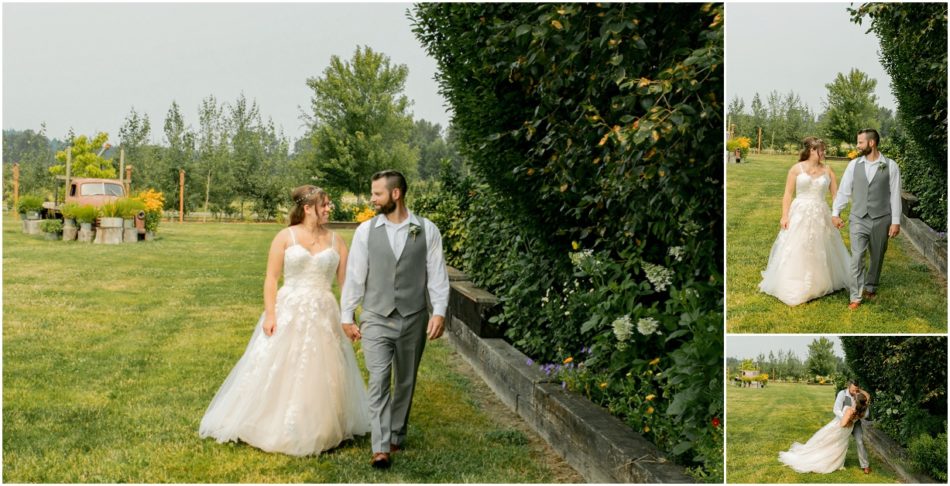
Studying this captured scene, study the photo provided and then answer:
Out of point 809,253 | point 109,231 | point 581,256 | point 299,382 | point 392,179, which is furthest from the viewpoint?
point 109,231

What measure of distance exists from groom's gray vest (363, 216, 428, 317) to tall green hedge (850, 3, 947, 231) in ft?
10.9

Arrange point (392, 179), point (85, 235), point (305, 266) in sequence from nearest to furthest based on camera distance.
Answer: point (392, 179), point (305, 266), point (85, 235)

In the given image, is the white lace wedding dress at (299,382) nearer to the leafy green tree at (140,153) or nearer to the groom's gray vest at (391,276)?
the groom's gray vest at (391,276)

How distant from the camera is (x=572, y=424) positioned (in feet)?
18.3

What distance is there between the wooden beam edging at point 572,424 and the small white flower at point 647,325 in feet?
1.79

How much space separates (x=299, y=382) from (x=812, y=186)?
12.9 feet

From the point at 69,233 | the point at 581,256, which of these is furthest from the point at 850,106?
the point at 69,233

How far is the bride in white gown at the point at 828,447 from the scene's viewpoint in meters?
3.13

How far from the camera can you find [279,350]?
617 cm

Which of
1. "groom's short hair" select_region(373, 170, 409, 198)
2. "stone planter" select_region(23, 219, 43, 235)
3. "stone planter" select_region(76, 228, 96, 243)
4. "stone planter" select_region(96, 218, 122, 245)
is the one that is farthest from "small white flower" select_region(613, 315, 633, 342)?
"stone planter" select_region(23, 219, 43, 235)

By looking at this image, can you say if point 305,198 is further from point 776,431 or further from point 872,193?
point 872,193

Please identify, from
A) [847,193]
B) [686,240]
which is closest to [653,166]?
[686,240]

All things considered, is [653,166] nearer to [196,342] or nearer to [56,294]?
[196,342]

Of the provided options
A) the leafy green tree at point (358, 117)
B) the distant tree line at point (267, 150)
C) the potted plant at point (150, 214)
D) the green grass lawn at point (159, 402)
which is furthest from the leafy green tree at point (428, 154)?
the green grass lawn at point (159, 402)
